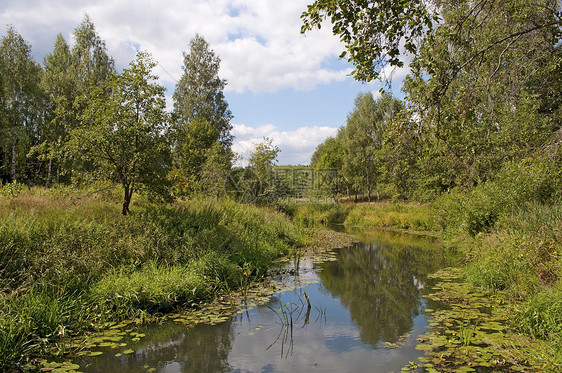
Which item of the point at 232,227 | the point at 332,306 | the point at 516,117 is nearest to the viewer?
the point at 332,306

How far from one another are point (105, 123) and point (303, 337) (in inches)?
269

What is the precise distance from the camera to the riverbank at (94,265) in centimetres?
525

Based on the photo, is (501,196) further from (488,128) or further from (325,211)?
(325,211)

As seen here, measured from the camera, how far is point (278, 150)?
24.2m

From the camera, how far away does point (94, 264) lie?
6863 mm

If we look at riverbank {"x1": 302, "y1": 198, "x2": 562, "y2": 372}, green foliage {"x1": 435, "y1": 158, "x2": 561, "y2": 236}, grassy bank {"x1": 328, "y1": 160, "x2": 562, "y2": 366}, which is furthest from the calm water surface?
green foliage {"x1": 435, "y1": 158, "x2": 561, "y2": 236}

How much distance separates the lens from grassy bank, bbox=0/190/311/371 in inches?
208

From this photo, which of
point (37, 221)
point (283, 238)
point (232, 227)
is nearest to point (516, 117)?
point (283, 238)

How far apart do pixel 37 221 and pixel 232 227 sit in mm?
5667

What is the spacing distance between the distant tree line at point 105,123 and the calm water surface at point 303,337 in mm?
4445

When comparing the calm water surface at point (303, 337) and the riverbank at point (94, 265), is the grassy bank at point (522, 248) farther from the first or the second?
the riverbank at point (94, 265)

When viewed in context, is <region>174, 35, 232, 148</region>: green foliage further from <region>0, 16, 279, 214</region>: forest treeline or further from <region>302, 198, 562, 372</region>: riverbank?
<region>302, 198, 562, 372</region>: riverbank

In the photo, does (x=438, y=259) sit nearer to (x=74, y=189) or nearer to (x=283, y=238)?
(x=283, y=238)

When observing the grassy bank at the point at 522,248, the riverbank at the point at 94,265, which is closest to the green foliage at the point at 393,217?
the grassy bank at the point at 522,248
